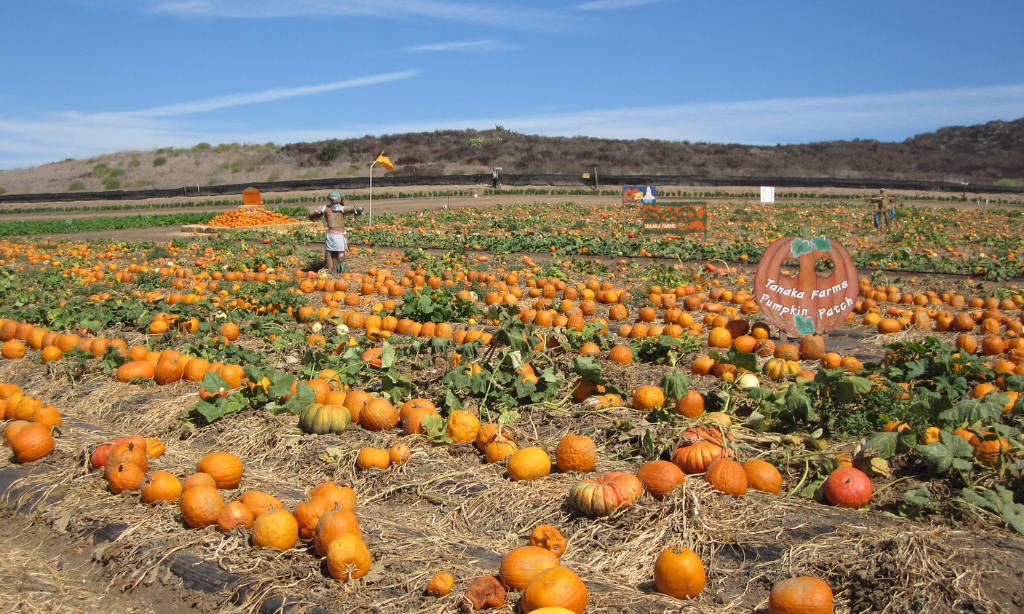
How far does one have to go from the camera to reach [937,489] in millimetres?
3656

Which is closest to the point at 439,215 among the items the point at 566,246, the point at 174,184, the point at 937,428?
the point at 566,246

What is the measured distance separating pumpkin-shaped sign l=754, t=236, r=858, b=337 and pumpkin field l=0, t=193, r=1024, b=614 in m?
0.16

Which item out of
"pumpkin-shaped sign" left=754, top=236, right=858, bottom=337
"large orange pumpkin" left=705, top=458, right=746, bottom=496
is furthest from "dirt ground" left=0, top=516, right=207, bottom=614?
"pumpkin-shaped sign" left=754, top=236, right=858, bottom=337

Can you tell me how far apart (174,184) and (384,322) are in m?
74.9

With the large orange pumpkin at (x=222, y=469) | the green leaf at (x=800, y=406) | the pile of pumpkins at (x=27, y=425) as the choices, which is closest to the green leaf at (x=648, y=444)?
the green leaf at (x=800, y=406)

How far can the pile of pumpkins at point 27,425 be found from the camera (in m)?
4.76

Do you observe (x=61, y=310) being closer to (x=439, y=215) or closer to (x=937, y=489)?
(x=937, y=489)

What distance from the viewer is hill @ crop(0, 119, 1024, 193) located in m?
73.2

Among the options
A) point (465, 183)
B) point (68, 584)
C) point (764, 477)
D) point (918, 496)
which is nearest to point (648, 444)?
point (764, 477)

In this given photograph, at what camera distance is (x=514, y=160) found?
254 ft

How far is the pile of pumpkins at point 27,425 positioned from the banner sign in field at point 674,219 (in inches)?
603

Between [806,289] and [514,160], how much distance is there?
72454mm

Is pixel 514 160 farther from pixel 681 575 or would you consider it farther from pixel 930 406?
pixel 681 575

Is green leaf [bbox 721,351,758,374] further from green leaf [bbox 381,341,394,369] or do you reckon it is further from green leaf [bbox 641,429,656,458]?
green leaf [bbox 381,341,394,369]
